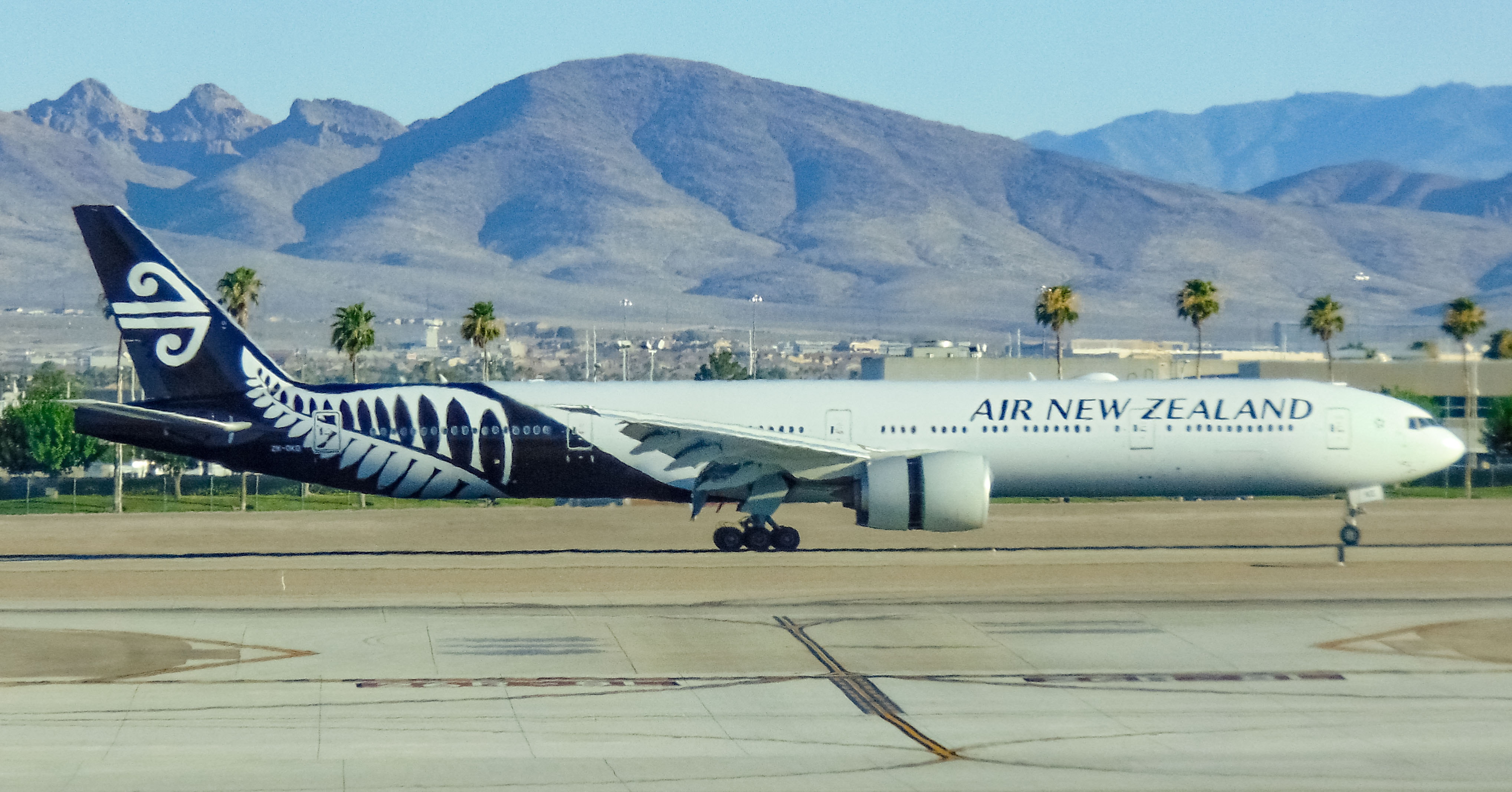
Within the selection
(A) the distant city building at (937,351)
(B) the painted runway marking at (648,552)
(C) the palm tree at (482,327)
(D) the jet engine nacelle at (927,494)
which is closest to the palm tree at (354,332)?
(C) the palm tree at (482,327)

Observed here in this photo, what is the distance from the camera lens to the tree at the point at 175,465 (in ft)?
235

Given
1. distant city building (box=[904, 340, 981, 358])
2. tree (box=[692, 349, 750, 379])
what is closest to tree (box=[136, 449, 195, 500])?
distant city building (box=[904, 340, 981, 358])

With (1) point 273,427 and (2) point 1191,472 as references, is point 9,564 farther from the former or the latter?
(2) point 1191,472

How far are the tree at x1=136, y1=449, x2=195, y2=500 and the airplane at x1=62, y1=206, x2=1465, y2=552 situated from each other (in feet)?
89.7

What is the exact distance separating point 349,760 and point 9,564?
22.8 meters

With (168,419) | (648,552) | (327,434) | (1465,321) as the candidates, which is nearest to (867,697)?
(648,552)

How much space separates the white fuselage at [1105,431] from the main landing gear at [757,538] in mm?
1710

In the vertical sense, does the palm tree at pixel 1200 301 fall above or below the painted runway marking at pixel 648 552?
above

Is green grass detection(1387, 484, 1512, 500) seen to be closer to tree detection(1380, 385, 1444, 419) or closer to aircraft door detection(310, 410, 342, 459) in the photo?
tree detection(1380, 385, 1444, 419)

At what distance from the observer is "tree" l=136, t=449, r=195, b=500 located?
71.6 m

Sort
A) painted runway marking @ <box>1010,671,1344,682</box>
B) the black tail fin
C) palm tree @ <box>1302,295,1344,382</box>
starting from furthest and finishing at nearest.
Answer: palm tree @ <box>1302,295,1344,382</box>
the black tail fin
painted runway marking @ <box>1010,671,1344,682</box>

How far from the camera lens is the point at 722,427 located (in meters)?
38.7

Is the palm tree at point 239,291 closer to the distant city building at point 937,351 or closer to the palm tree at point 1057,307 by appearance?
the distant city building at point 937,351

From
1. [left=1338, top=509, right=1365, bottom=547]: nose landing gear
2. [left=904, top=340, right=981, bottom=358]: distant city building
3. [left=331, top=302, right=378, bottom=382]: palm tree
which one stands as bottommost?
[left=1338, top=509, right=1365, bottom=547]: nose landing gear
